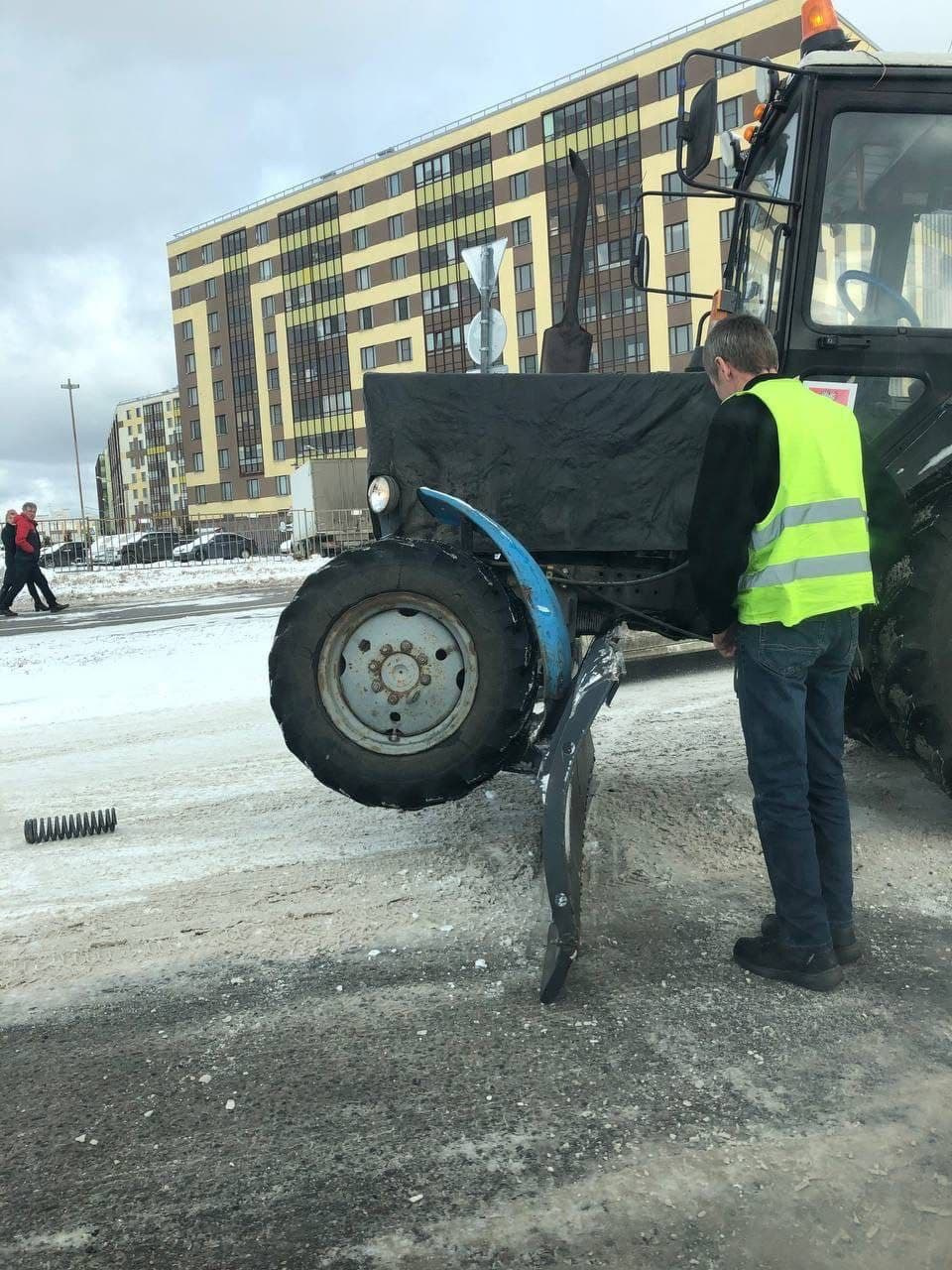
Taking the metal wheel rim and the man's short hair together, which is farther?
the metal wheel rim

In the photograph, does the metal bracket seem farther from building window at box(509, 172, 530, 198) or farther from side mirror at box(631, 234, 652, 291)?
building window at box(509, 172, 530, 198)

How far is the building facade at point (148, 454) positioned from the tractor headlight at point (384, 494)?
121m

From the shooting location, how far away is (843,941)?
298 cm

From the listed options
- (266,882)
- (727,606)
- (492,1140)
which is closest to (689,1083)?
(492,1140)

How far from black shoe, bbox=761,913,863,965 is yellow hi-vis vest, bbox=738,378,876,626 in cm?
90

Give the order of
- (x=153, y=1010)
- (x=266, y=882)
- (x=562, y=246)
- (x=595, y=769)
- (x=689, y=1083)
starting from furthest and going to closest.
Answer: (x=562, y=246) < (x=595, y=769) < (x=266, y=882) < (x=153, y=1010) < (x=689, y=1083)

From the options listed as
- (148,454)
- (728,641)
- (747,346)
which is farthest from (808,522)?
(148,454)

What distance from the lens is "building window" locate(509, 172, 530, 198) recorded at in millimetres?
50125

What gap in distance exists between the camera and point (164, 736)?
6.44 m

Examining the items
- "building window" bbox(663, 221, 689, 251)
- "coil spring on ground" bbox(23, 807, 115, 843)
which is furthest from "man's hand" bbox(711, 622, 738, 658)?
"building window" bbox(663, 221, 689, 251)

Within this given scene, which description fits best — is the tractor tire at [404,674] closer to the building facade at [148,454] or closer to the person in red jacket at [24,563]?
the person in red jacket at [24,563]

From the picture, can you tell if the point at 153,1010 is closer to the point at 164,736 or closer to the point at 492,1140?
the point at 492,1140

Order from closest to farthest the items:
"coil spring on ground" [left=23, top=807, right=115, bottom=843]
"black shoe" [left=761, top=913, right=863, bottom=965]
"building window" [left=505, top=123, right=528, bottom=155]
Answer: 1. "black shoe" [left=761, top=913, right=863, bottom=965]
2. "coil spring on ground" [left=23, top=807, right=115, bottom=843]
3. "building window" [left=505, top=123, right=528, bottom=155]

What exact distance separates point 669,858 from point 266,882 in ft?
4.85
